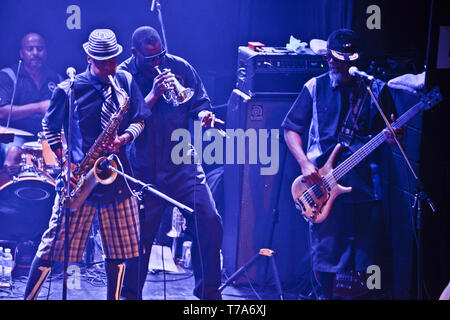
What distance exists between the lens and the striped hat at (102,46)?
5.62m

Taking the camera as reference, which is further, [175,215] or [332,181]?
[175,215]

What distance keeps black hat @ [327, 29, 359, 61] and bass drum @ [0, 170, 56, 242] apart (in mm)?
2676

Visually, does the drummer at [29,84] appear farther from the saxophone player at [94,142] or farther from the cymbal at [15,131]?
the saxophone player at [94,142]

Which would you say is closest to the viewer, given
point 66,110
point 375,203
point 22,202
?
point 66,110

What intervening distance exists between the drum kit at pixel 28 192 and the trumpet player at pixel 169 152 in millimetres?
901

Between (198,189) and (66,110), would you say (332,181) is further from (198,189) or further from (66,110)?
(66,110)

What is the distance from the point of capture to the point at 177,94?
591 centimetres

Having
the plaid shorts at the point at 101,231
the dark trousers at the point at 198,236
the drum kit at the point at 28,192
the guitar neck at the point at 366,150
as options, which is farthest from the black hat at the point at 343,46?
the drum kit at the point at 28,192

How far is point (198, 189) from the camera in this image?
604 centimetres

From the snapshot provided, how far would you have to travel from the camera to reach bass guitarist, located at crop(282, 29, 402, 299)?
19.6 feet

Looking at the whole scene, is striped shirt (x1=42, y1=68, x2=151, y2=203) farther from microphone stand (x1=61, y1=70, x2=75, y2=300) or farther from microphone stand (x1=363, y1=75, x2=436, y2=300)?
microphone stand (x1=363, y1=75, x2=436, y2=300)

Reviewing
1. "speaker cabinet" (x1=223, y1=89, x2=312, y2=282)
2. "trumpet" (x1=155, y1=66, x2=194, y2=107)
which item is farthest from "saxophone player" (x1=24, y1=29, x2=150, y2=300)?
"speaker cabinet" (x1=223, y1=89, x2=312, y2=282)

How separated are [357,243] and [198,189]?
1.40 meters

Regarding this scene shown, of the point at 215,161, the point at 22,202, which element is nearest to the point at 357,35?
the point at 215,161
